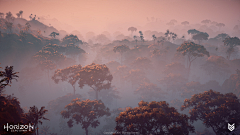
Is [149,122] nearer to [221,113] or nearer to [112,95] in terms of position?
[221,113]

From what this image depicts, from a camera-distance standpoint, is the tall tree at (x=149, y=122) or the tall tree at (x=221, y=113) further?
the tall tree at (x=221, y=113)

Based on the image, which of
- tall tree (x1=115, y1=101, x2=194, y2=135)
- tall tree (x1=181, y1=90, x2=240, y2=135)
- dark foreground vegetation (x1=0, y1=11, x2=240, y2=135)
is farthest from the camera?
tall tree (x1=181, y1=90, x2=240, y2=135)

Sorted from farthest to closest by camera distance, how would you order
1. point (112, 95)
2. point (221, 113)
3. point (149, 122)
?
1. point (112, 95)
2. point (221, 113)
3. point (149, 122)

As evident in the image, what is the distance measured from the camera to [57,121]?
41.6 metres

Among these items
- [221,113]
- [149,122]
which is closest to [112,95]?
[149,122]

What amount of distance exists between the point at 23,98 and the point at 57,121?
83.9ft

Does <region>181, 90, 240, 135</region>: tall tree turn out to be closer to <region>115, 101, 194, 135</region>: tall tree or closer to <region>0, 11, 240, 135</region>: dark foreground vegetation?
<region>0, 11, 240, 135</region>: dark foreground vegetation

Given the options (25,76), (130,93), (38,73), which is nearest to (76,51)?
(38,73)

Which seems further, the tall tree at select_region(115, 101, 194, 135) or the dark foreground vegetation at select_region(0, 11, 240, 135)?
the dark foreground vegetation at select_region(0, 11, 240, 135)

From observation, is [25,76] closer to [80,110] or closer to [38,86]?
[38,86]

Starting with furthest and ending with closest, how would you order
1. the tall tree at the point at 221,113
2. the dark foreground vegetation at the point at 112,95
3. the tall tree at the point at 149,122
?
the tall tree at the point at 221,113
the dark foreground vegetation at the point at 112,95
the tall tree at the point at 149,122

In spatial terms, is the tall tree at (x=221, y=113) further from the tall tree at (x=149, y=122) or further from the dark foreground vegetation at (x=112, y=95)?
the tall tree at (x=149, y=122)

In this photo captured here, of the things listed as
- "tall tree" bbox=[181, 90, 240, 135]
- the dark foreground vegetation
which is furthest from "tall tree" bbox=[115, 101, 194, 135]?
"tall tree" bbox=[181, 90, 240, 135]

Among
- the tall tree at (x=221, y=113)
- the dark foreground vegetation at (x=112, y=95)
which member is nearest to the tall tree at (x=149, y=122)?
the dark foreground vegetation at (x=112, y=95)
